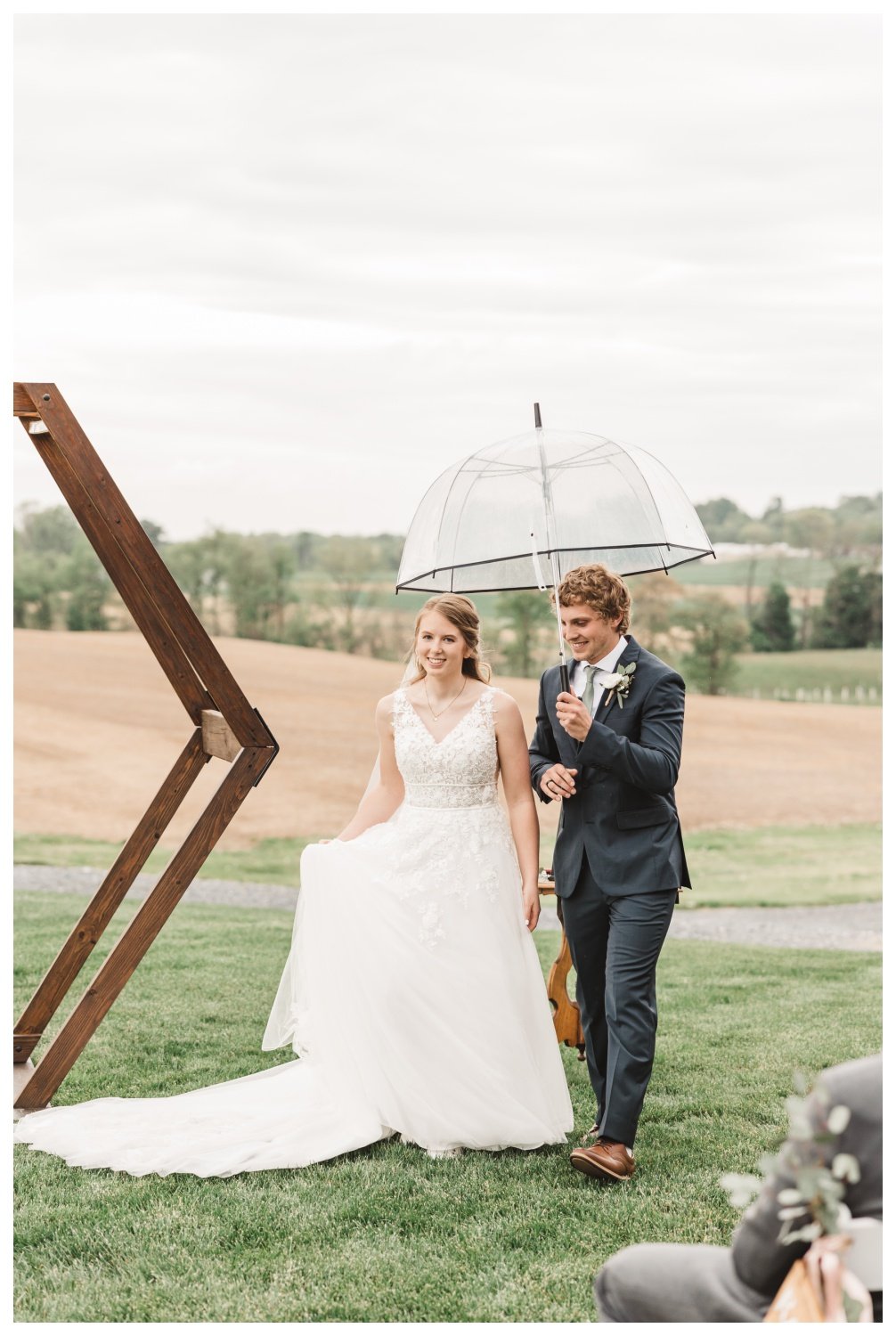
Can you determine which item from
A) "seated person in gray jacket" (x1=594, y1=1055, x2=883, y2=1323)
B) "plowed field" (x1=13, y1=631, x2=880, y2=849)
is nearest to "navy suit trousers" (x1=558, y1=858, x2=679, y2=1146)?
"seated person in gray jacket" (x1=594, y1=1055, x2=883, y2=1323)

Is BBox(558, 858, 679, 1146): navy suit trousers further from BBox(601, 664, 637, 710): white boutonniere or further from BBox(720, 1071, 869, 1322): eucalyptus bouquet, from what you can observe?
BBox(720, 1071, 869, 1322): eucalyptus bouquet

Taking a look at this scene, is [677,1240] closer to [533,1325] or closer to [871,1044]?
[533,1325]

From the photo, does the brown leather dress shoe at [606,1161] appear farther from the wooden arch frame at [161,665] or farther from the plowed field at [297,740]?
the plowed field at [297,740]

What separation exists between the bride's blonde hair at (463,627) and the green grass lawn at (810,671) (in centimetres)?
2272

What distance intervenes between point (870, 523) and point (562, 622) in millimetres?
25605

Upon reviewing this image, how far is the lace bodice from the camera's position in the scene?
15.6ft

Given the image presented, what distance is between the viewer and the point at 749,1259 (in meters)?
2.03

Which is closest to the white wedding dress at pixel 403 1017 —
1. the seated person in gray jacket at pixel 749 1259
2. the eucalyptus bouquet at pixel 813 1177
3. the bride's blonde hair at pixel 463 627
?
the bride's blonde hair at pixel 463 627

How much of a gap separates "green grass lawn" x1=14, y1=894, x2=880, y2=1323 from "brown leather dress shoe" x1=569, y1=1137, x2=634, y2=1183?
2.2 inches

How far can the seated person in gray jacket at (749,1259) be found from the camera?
6.29 ft

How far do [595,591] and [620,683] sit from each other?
32 centimetres

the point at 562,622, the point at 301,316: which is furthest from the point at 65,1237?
the point at 301,316

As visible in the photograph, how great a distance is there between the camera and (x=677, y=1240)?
3.68 metres

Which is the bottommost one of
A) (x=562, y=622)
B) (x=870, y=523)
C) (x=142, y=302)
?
(x=562, y=622)
